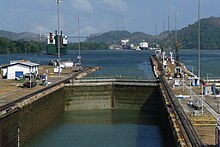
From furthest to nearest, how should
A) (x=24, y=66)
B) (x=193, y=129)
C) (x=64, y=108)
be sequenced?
(x=24, y=66), (x=64, y=108), (x=193, y=129)

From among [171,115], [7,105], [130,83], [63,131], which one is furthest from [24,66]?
[171,115]

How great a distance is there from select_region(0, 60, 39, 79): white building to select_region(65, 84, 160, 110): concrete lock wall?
25.1ft

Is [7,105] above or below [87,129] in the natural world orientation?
above

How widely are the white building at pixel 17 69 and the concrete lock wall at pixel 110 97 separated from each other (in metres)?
7.65

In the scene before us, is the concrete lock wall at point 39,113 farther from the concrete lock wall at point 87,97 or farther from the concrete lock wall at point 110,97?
the concrete lock wall at point 110,97

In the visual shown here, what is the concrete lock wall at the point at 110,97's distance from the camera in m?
46.1

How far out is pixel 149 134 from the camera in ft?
114

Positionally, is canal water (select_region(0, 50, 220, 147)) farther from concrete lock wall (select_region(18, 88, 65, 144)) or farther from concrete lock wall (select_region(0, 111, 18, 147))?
concrete lock wall (select_region(0, 111, 18, 147))

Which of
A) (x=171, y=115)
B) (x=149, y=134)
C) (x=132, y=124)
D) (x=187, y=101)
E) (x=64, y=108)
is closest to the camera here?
(x=171, y=115)

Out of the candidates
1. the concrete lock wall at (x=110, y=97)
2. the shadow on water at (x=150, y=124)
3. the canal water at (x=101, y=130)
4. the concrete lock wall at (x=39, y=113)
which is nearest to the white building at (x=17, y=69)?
the concrete lock wall at (x=110, y=97)

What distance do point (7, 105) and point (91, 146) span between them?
7.30 metres

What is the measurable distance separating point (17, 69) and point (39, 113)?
1744 centimetres

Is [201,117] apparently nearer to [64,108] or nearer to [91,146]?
[91,146]

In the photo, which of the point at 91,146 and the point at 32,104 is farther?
the point at 32,104
